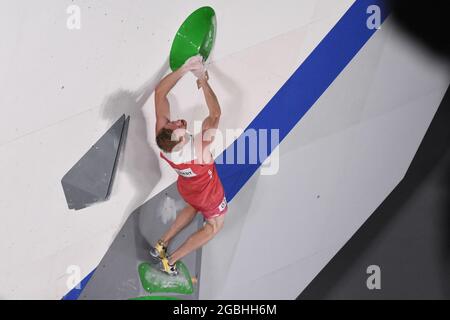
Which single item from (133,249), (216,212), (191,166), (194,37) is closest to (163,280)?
(133,249)

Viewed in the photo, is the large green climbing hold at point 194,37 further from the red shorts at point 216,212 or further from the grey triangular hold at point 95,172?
the red shorts at point 216,212

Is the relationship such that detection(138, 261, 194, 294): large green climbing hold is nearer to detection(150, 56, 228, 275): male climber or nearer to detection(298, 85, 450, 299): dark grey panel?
detection(150, 56, 228, 275): male climber

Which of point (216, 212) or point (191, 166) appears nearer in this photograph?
point (191, 166)

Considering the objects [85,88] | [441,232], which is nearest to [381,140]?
[441,232]

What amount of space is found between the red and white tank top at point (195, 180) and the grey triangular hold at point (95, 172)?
0.56 ft

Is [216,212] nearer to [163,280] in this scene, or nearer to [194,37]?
[163,280]

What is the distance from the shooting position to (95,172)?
1.86 metres

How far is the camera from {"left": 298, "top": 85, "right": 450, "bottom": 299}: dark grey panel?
220cm

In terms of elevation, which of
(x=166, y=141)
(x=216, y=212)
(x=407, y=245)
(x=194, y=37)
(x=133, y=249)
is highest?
(x=194, y=37)

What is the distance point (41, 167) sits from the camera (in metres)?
1.79

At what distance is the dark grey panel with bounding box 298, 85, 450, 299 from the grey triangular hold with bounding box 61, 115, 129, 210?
95 centimetres

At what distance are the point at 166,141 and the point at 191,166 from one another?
0.12 metres

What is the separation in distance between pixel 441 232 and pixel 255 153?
0.85 meters

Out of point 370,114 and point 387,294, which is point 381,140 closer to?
point 370,114
